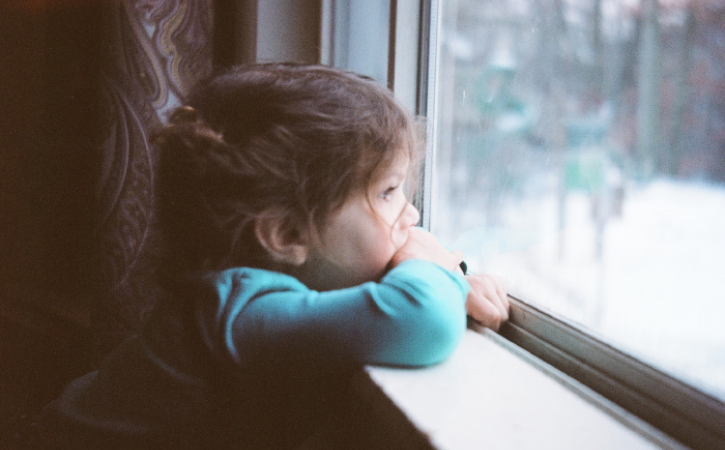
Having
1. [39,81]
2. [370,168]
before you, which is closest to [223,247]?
[370,168]

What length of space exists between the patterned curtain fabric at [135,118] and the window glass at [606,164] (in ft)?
1.78

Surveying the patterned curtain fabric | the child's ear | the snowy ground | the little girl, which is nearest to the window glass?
the snowy ground

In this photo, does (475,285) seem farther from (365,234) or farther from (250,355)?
(250,355)

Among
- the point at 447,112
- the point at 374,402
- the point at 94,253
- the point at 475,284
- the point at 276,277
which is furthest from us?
the point at 94,253

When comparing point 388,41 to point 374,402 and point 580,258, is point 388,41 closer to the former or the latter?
point 580,258

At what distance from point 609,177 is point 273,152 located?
14.8 inches

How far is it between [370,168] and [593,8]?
30 centimetres

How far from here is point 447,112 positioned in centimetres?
85

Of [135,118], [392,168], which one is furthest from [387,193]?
[135,118]

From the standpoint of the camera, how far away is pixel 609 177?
51 centimetres

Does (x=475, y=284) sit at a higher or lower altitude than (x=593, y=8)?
lower

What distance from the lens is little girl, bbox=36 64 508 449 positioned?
55 centimetres

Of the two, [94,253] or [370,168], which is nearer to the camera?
[370,168]

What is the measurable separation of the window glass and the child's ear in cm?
30
